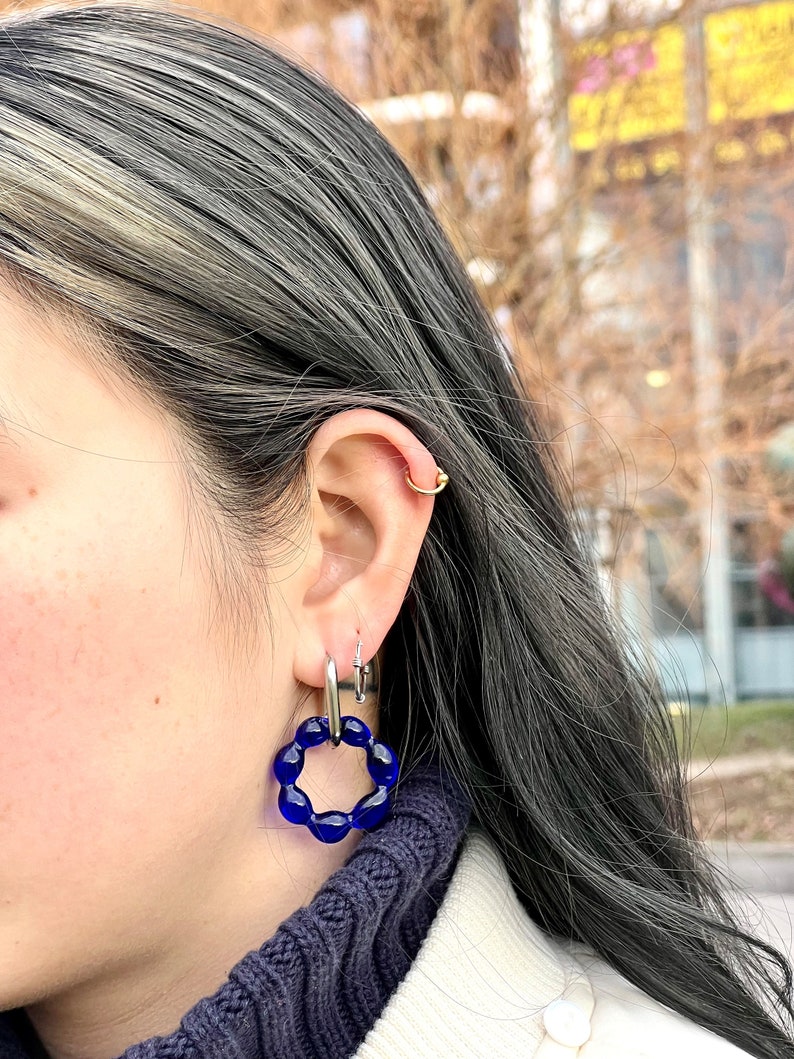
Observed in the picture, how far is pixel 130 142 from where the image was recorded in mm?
1169

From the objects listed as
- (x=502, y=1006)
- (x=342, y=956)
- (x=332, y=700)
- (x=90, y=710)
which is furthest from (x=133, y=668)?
(x=502, y=1006)

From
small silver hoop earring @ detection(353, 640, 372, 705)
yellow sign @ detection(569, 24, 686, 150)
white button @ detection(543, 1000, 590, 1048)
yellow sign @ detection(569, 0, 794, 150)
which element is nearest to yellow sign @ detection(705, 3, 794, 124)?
yellow sign @ detection(569, 0, 794, 150)

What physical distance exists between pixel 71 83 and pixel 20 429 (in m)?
0.42

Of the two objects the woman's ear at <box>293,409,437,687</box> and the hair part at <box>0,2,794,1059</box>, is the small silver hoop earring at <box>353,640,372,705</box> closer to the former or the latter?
the woman's ear at <box>293,409,437,687</box>

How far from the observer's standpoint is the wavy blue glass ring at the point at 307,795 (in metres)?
1.20

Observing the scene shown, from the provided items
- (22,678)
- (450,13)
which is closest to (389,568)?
(22,678)

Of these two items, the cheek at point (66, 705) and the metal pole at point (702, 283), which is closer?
the cheek at point (66, 705)

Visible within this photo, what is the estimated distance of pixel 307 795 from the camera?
48.6 inches

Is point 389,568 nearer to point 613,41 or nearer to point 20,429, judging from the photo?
point 20,429

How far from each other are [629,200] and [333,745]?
4029 mm

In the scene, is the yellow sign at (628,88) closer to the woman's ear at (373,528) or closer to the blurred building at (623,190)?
the blurred building at (623,190)

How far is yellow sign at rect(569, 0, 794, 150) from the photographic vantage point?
434 cm

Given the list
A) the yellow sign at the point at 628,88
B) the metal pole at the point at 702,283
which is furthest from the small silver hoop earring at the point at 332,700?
the yellow sign at the point at 628,88

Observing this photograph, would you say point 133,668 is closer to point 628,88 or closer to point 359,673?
point 359,673
